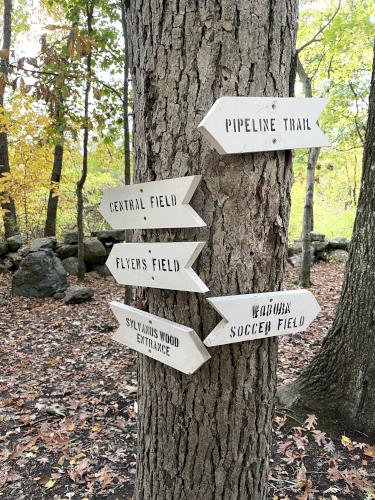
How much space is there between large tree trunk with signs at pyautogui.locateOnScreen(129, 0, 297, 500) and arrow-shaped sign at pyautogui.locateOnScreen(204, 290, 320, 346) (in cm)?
8

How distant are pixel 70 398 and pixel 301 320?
132 inches

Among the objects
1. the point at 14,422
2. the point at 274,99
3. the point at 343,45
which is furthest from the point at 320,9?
the point at 14,422

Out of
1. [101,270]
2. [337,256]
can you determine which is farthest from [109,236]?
[337,256]

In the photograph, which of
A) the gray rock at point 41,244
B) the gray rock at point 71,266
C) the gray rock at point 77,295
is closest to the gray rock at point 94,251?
the gray rock at point 71,266

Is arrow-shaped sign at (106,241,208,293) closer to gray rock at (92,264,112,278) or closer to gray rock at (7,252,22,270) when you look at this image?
gray rock at (92,264,112,278)

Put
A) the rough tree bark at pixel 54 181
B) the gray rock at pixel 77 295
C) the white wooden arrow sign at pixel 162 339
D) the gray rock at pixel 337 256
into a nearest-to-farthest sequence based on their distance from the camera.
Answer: the white wooden arrow sign at pixel 162 339 → the gray rock at pixel 77 295 → the rough tree bark at pixel 54 181 → the gray rock at pixel 337 256

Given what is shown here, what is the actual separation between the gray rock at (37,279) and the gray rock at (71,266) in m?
1.50

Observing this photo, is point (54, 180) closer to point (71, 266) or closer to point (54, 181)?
point (54, 181)

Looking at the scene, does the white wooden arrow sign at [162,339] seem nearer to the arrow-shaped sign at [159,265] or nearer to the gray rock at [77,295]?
the arrow-shaped sign at [159,265]

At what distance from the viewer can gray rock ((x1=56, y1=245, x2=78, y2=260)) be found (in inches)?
393

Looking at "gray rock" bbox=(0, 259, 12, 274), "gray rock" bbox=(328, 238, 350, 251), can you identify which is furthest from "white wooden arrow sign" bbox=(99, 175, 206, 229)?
"gray rock" bbox=(328, 238, 350, 251)

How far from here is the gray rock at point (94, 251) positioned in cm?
984

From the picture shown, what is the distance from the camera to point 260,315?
58.1 inches

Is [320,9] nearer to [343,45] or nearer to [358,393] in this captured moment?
[343,45]
